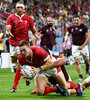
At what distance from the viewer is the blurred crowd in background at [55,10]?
2539 cm

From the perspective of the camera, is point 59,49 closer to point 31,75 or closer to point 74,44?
point 74,44

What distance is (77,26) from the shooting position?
1333 cm

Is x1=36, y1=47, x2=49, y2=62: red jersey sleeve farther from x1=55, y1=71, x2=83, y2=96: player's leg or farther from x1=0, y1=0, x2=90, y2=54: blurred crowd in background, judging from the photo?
x1=0, y1=0, x2=90, y2=54: blurred crowd in background

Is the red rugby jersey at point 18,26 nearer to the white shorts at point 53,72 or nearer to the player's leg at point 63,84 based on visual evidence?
the white shorts at point 53,72

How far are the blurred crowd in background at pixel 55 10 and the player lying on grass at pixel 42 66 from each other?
1372 cm

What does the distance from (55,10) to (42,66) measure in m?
24.8

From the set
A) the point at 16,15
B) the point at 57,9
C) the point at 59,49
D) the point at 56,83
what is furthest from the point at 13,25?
the point at 57,9

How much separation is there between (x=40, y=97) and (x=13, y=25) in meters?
3.35

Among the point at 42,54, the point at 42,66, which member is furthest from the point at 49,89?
the point at 42,54

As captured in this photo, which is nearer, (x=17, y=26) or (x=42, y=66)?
(x=42, y=66)

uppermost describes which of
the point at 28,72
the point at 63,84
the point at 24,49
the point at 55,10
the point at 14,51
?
the point at 24,49

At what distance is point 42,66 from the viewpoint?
798cm

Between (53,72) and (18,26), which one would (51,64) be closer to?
(53,72)

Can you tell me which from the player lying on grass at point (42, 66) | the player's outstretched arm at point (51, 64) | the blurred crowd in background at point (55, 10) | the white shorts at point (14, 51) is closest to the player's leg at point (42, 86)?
the player lying on grass at point (42, 66)
